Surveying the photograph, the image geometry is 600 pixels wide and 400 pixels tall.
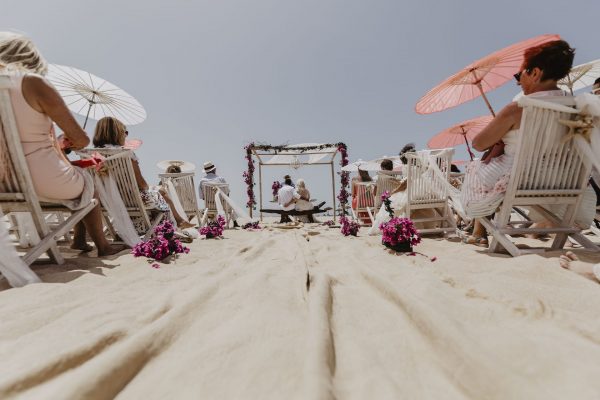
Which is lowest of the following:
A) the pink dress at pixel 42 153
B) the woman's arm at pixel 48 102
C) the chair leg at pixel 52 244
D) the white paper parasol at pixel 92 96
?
the chair leg at pixel 52 244

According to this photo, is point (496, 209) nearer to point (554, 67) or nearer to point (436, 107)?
point (554, 67)

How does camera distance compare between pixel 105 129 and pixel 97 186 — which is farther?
pixel 105 129

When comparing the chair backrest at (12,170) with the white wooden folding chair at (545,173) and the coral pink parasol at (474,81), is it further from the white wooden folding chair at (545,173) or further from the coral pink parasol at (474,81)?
the coral pink parasol at (474,81)

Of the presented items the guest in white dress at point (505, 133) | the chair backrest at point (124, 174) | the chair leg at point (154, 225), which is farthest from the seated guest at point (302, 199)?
the guest in white dress at point (505, 133)

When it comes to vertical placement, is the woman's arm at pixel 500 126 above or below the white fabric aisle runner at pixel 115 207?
above

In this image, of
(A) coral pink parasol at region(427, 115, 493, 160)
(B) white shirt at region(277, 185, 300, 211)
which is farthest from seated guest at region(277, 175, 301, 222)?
(A) coral pink parasol at region(427, 115, 493, 160)

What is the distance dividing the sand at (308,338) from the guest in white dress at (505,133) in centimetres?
84

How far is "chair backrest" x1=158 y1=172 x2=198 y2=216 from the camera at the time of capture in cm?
609

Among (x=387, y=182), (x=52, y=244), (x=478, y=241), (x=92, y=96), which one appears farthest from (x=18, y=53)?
(x=387, y=182)

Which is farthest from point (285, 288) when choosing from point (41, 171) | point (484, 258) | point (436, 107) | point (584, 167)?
point (436, 107)

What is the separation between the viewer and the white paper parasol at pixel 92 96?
13.2ft

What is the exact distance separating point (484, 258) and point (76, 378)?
2.69m

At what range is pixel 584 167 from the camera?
2.37 metres

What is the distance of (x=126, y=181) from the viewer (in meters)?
3.33
